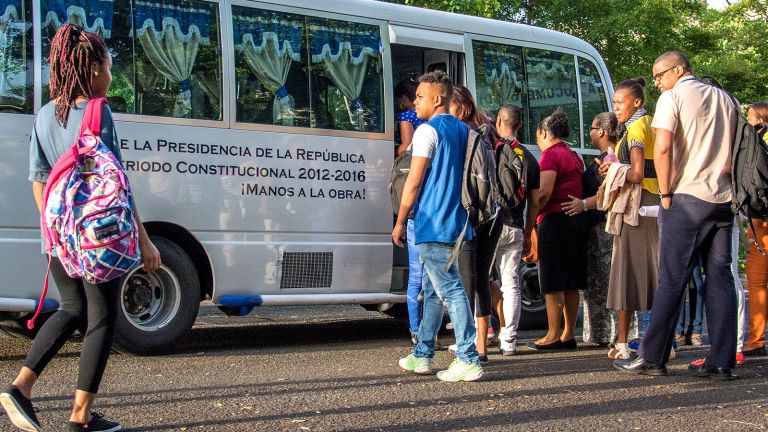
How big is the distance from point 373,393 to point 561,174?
2.86m

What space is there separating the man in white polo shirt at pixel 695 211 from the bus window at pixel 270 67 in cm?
288

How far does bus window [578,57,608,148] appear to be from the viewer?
10383mm

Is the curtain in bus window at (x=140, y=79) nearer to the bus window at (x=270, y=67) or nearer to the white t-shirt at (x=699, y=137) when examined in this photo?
the bus window at (x=270, y=67)

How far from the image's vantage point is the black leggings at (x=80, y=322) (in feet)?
14.5

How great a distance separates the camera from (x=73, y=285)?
4.52 meters

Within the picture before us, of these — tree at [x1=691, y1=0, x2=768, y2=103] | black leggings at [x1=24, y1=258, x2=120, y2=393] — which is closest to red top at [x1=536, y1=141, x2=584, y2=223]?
black leggings at [x1=24, y1=258, x2=120, y2=393]

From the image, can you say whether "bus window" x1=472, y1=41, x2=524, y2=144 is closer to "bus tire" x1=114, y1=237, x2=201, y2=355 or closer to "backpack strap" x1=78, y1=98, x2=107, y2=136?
"bus tire" x1=114, y1=237, x2=201, y2=355

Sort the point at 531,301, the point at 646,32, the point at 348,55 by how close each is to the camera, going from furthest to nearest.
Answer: the point at 646,32 → the point at 531,301 → the point at 348,55

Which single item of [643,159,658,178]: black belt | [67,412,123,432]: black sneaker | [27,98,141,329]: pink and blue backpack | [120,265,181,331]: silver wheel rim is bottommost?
[67,412,123,432]: black sneaker

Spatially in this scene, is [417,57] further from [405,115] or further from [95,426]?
[95,426]

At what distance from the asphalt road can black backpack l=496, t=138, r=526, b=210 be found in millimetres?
1126

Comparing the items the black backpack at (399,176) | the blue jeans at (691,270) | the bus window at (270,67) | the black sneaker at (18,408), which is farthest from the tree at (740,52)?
the black sneaker at (18,408)

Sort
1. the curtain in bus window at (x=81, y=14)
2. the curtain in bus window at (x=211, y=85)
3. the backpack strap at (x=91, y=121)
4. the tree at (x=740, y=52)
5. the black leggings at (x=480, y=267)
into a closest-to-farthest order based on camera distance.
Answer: the backpack strap at (x=91, y=121), the black leggings at (x=480, y=267), the curtain in bus window at (x=81, y=14), the curtain in bus window at (x=211, y=85), the tree at (x=740, y=52)

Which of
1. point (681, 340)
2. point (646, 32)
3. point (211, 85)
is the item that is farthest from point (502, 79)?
point (646, 32)
